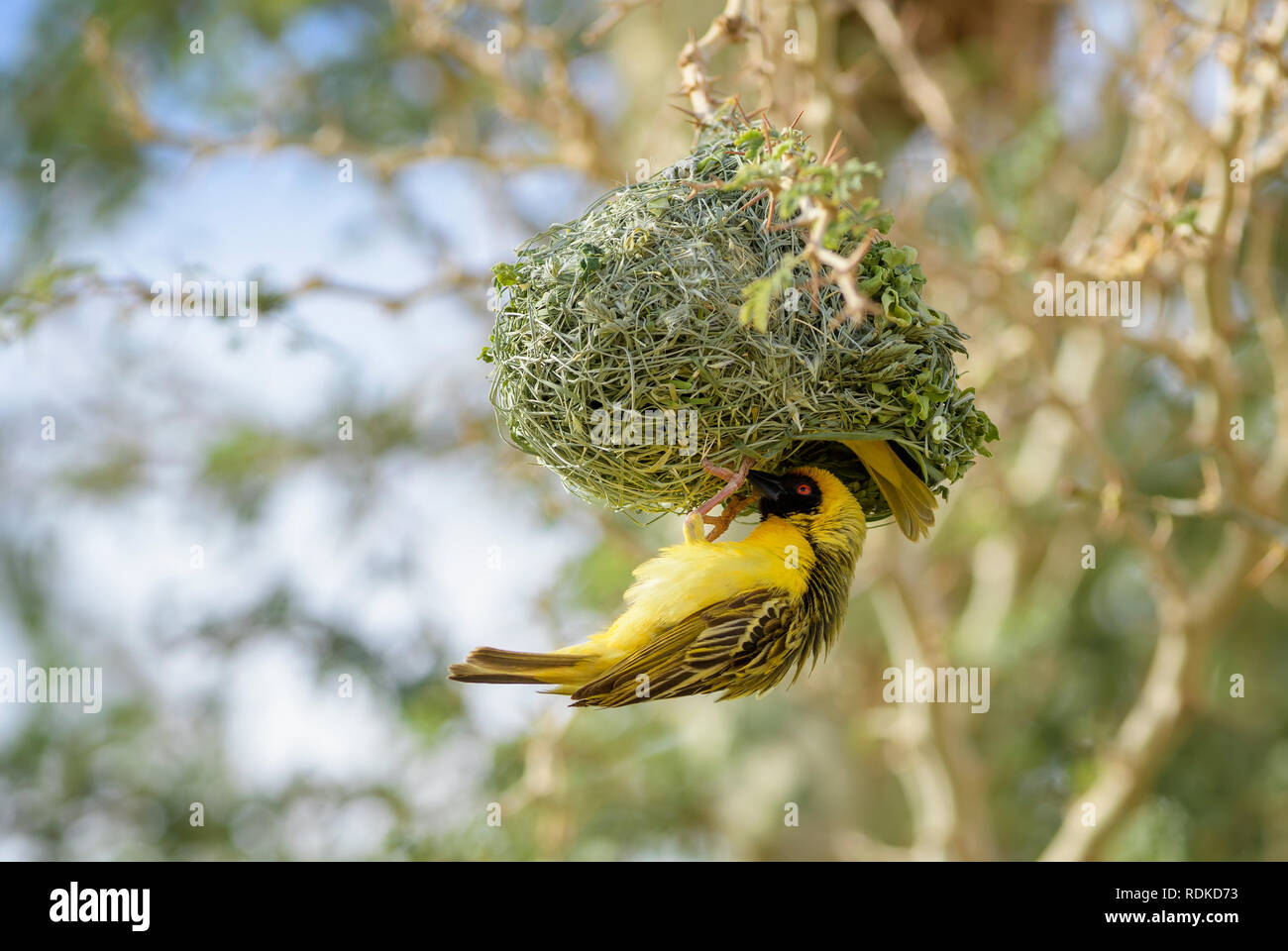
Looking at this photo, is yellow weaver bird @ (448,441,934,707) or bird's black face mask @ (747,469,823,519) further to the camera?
bird's black face mask @ (747,469,823,519)

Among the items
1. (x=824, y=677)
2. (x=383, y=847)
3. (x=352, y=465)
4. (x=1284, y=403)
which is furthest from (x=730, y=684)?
(x=352, y=465)

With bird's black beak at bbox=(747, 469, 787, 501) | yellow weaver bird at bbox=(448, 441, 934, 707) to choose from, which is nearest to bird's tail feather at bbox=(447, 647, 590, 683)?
yellow weaver bird at bbox=(448, 441, 934, 707)

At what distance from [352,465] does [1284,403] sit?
4.72 m

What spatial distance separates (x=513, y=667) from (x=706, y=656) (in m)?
0.39

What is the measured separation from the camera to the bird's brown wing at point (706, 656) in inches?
97.0

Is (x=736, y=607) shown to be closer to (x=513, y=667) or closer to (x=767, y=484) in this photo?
(x=767, y=484)

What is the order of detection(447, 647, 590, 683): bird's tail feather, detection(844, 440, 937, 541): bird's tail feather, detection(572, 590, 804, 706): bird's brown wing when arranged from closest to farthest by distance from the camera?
1. detection(447, 647, 590, 683): bird's tail feather
2. detection(572, 590, 804, 706): bird's brown wing
3. detection(844, 440, 937, 541): bird's tail feather

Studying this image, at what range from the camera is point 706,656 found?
8.12 ft

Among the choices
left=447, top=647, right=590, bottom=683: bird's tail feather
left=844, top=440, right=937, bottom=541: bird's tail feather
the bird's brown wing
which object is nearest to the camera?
left=447, top=647, right=590, bottom=683: bird's tail feather

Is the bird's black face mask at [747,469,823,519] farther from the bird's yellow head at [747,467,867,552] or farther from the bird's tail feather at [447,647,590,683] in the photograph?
the bird's tail feather at [447,647,590,683]

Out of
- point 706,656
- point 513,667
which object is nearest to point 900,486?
point 706,656

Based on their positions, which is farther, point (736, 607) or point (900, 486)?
point (900, 486)

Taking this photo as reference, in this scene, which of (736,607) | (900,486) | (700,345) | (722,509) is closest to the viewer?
(700,345)

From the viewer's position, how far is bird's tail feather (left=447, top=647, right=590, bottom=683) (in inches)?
91.6
